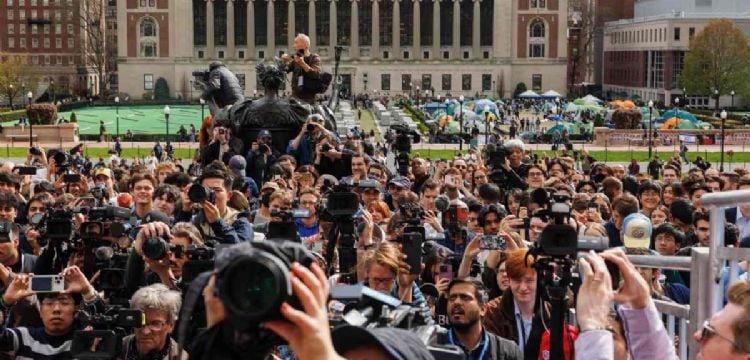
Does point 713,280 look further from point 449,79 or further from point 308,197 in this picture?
point 449,79

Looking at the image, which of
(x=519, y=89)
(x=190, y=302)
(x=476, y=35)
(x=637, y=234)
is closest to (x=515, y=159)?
(x=637, y=234)

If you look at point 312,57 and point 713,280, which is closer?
point 713,280

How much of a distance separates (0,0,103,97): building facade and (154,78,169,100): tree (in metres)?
18.3

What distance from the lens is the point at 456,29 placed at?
137000 mm

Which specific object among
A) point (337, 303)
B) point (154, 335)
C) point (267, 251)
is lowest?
point (154, 335)

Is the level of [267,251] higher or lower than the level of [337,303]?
higher

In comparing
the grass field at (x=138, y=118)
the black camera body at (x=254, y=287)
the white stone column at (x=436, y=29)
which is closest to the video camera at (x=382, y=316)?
the black camera body at (x=254, y=287)

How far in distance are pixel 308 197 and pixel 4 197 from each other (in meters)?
2.94

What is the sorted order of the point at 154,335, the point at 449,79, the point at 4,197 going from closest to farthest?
the point at 154,335 → the point at 4,197 → the point at 449,79

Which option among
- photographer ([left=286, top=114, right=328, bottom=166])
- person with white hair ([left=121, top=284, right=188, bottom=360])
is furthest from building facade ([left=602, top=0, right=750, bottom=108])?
person with white hair ([left=121, top=284, right=188, bottom=360])

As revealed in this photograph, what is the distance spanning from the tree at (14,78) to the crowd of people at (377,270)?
352ft

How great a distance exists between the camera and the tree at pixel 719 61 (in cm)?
10450

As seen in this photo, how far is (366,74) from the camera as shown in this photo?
138m

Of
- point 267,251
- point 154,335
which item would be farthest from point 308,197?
point 267,251
